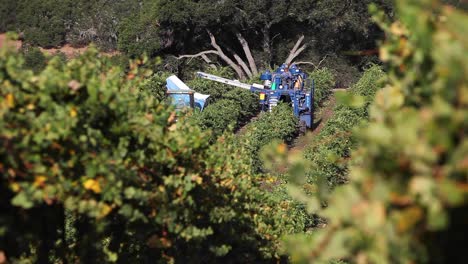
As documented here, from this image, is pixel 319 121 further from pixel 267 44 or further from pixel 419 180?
pixel 419 180

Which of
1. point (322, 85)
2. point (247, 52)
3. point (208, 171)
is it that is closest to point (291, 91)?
point (322, 85)

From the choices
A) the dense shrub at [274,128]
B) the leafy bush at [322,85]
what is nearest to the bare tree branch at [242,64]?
the leafy bush at [322,85]

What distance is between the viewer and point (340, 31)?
32969mm

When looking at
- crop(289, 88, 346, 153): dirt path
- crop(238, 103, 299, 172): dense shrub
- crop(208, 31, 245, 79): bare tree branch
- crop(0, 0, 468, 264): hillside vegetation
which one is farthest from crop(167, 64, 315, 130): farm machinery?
crop(208, 31, 245, 79): bare tree branch

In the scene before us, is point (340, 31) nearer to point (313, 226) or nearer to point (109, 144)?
point (313, 226)

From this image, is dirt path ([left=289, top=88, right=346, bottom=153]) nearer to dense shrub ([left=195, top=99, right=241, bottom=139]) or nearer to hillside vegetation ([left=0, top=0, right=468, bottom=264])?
dense shrub ([left=195, top=99, right=241, bottom=139])

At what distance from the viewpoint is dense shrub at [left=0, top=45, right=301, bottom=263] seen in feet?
12.1

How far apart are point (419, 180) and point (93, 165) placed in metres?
2.18

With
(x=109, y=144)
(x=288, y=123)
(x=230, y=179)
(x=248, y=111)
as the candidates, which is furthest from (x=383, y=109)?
(x=248, y=111)

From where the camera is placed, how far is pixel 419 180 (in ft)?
7.23

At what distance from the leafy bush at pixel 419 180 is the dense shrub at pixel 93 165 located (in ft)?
5.19

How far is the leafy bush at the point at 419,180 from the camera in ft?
7.11

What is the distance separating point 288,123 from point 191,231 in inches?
584

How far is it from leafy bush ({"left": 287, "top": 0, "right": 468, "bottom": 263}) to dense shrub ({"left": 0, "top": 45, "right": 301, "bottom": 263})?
5.19ft
